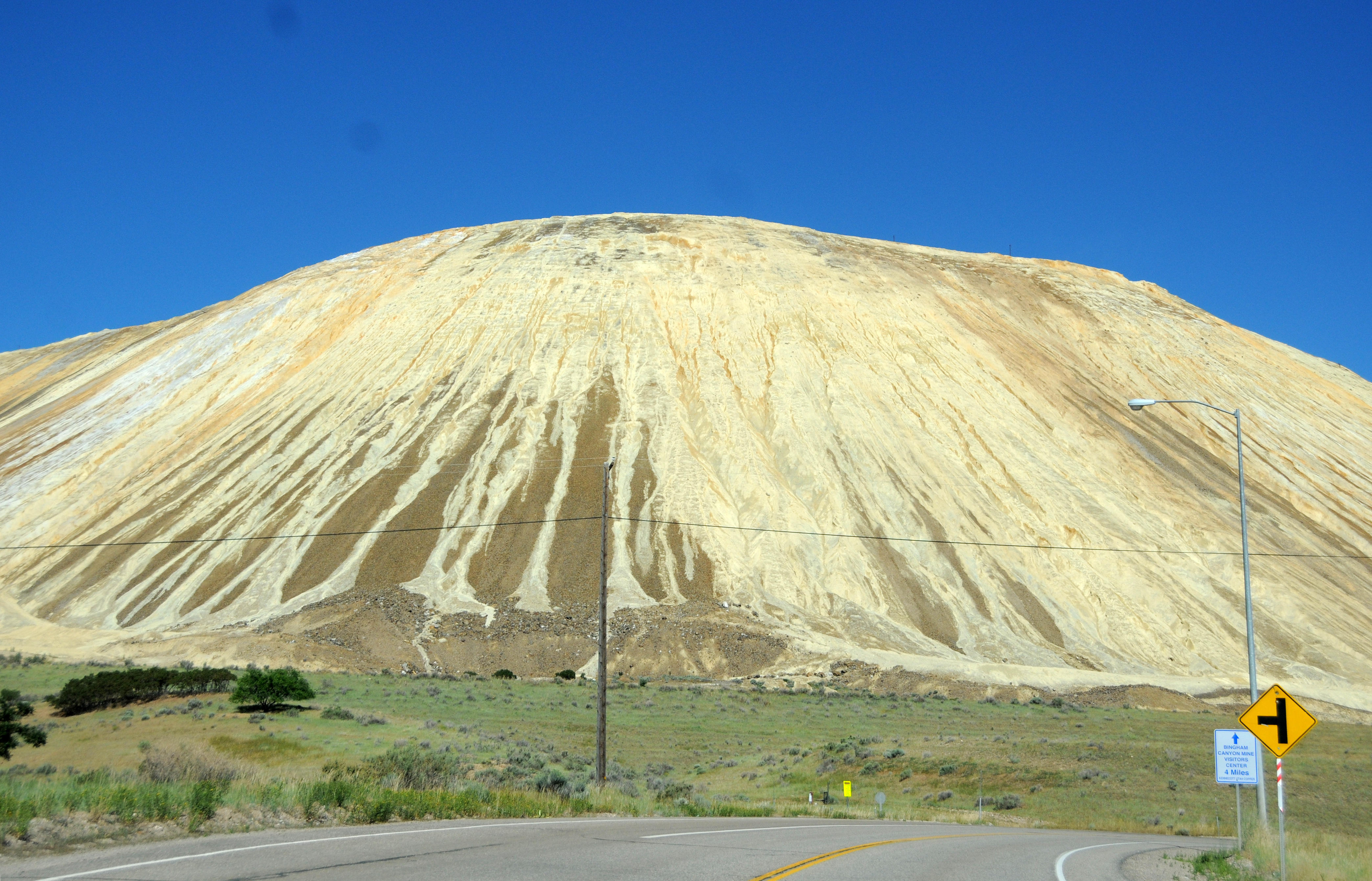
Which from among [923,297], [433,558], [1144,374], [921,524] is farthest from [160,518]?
[1144,374]

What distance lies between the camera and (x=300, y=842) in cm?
1017

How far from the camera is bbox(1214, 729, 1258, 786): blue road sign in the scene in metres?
14.9

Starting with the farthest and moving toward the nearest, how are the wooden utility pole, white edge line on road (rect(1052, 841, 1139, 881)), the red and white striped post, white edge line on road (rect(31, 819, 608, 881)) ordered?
the wooden utility pole
white edge line on road (rect(1052, 841, 1139, 881))
the red and white striped post
white edge line on road (rect(31, 819, 608, 881))

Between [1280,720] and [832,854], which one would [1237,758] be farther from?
[832,854]

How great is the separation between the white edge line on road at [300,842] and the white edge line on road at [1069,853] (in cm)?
591

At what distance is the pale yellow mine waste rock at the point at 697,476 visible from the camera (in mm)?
47656

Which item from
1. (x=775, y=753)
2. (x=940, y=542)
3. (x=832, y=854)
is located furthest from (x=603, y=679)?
(x=940, y=542)

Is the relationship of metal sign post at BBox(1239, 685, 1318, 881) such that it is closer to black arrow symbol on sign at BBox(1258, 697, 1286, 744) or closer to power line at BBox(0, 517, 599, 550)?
black arrow symbol on sign at BBox(1258, 697, 1286, 744)

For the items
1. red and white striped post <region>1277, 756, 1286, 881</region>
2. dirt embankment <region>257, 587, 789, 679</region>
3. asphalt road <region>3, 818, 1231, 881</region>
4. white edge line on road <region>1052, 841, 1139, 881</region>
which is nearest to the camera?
asphalt road <region>3, 818, 1231, 881</region>

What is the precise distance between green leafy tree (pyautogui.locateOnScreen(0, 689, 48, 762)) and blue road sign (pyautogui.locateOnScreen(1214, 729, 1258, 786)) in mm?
20709

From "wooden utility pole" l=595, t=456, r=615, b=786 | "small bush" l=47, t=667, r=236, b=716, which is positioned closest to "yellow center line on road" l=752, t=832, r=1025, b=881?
"wooden utility pole" l=595, t=456, r=615, b=786

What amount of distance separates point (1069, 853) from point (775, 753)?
1565 cm

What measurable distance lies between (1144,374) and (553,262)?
42.8 metres

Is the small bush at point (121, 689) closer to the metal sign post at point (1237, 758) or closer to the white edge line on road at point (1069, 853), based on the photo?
the white edge line on road at point (1069, 853)
